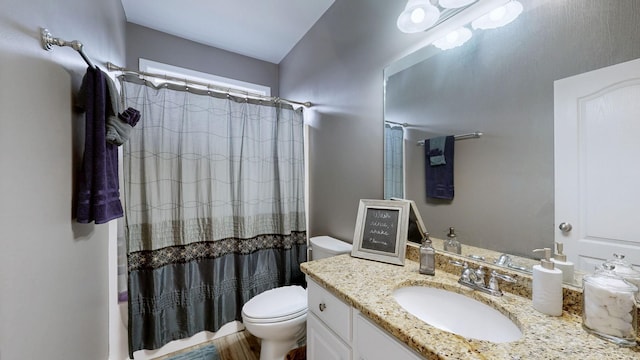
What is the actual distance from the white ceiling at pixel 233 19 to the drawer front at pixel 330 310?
2.05 metres

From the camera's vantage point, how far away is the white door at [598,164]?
69 centimetres

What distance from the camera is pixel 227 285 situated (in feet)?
6.15

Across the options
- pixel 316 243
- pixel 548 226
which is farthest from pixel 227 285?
pixel 548 226

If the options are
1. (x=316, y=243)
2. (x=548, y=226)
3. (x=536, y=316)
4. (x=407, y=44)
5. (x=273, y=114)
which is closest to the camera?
(x=536, y=316)

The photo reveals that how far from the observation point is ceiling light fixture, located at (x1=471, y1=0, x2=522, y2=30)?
3.10 feet

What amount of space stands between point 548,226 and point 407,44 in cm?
109

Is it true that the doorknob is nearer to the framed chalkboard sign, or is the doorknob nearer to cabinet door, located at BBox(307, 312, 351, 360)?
the framed chalkboard sign

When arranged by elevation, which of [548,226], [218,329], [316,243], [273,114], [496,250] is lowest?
[218,329]

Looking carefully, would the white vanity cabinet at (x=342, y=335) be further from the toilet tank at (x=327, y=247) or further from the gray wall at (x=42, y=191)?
the gray wall at (x=42, y=191)

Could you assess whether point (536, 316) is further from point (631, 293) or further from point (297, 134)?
point (297, 134)

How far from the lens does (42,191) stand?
79 cm

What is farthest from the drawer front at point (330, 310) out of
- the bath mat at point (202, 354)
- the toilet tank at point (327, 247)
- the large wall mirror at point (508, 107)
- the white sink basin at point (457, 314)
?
the bath mat at point (202, 354)

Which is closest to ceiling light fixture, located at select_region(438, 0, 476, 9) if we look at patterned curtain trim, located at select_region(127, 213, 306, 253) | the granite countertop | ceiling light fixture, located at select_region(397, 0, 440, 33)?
ceiling light fixture, located at select_region(397, 0, 440, 33)

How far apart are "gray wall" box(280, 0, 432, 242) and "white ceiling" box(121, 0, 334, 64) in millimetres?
159
